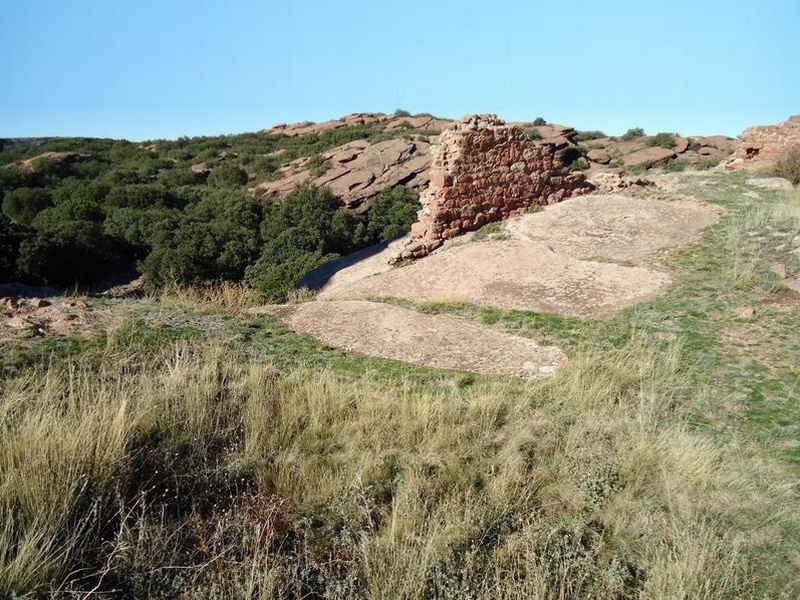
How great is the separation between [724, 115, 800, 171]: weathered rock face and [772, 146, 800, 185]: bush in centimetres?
94

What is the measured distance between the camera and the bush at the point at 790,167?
519 inches

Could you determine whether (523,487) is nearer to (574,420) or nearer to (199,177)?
(574,420)

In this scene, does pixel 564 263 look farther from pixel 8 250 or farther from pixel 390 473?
pixel 8 250

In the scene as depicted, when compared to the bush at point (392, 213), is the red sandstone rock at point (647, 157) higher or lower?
higher

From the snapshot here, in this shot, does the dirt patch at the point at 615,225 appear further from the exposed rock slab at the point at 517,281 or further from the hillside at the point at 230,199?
the hillside at the point at 230,199

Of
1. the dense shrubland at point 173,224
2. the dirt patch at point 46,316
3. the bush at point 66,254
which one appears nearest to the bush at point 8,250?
the dense shrubland at point 173,224

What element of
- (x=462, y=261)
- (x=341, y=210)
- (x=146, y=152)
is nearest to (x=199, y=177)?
(x=146, y=152)

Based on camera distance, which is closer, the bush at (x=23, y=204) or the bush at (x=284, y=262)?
→ the bush at (x=284, y=262)

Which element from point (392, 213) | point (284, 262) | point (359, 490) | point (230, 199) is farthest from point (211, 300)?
point (230, 199)

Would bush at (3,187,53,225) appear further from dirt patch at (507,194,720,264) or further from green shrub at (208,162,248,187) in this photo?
dirt patch at (507,194,720,264)

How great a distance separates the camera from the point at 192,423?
157 inches

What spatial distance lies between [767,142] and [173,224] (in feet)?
70.5

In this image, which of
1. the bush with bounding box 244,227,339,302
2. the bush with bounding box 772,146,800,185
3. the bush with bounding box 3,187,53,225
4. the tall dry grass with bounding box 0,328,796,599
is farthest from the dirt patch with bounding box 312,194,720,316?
the bush with bounding box 3,187,53,225

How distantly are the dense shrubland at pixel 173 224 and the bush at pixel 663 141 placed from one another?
1669cm
